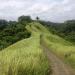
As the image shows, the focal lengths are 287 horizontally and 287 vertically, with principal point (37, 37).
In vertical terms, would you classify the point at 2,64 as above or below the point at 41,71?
above

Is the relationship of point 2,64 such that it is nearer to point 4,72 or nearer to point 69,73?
point 4,72

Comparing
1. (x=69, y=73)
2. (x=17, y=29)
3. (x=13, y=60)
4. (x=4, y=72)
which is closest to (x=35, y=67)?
(x=13, y=60)

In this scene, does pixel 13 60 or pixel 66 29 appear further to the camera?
pixel 66 29

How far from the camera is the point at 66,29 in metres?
171

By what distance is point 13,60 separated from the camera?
15070 millimetres

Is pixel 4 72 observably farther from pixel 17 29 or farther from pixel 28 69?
pixel 17 29

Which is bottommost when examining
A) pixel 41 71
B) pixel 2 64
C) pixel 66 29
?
pixel 66 29

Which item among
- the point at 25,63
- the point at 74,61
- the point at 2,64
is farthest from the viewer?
the point at 74,61

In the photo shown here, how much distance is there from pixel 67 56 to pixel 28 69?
16786mm

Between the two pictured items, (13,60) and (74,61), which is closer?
(13,60)

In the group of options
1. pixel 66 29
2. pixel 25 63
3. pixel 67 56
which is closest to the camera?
pixel 25 63

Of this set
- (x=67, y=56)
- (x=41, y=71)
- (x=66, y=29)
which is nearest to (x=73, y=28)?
(x=66, y=29)

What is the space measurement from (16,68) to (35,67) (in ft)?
8.97

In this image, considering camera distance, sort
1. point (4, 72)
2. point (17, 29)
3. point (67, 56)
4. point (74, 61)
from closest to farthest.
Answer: point (4, 72), point (74, 61), point (67, 56), point (17, 29)
